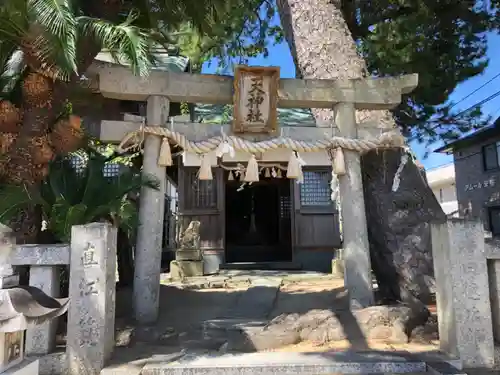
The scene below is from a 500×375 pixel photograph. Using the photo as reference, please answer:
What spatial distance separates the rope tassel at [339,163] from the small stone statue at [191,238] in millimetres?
6300

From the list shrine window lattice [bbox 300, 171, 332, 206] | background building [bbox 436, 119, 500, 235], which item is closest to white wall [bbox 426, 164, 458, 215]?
background building [bbox 436, 119, 500, 235]

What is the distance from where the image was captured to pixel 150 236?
6754 mm

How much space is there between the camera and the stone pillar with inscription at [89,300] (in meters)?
4.74

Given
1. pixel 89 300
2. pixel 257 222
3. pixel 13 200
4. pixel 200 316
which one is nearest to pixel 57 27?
pixel 13 200

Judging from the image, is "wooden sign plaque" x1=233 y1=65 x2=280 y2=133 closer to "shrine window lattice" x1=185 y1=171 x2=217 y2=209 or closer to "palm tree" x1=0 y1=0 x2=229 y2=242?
"palm tree" x1=0 y1=0 x2=229 y2=242

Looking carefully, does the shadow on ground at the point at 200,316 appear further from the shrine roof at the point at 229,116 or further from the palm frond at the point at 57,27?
the shrine roof at the point at 229,116

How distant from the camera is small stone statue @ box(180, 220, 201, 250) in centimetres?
1247

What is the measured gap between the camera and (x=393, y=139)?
7.42 m

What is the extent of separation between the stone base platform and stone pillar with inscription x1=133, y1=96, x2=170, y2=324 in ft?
5.90

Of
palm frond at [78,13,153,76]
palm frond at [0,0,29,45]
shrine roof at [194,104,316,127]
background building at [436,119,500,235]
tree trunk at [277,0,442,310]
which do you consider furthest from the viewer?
background building at [436,119,500,235]

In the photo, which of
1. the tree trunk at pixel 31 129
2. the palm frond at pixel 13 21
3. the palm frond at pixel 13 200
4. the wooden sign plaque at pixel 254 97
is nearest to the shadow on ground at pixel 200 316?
the tree trunk at pixel 31 129

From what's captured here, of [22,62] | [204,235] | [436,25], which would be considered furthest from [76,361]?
[436,25]

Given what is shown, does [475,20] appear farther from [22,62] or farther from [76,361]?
[76,361]

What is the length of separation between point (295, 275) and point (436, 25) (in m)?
8.13
